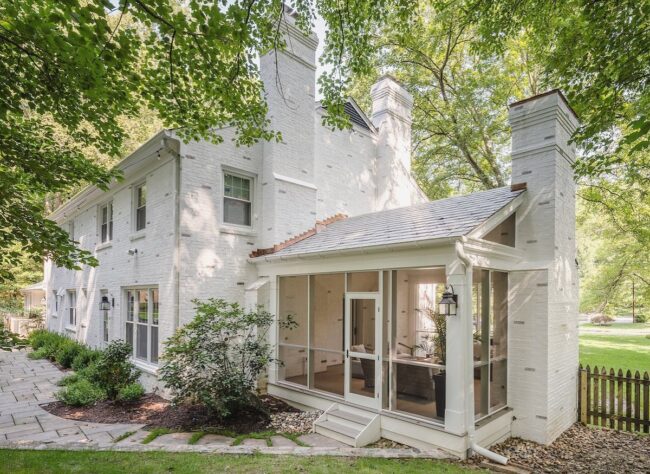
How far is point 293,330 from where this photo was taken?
10539mm

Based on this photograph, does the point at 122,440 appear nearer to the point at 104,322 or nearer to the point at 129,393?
the point at 129,393

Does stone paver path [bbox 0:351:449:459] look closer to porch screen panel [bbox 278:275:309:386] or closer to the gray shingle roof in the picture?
porch screen panel [bbox 278:275:309:386]

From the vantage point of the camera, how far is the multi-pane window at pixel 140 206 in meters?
10.9

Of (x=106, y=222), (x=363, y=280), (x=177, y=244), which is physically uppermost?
(x=106, y=222)

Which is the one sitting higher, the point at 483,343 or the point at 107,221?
the point at 107,221

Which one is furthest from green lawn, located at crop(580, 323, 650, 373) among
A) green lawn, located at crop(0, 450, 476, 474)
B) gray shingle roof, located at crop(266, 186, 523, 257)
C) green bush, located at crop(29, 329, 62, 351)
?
green bush, located at crop(29, 329, 62, 351)

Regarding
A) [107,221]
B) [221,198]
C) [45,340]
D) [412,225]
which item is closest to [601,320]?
[412,225]

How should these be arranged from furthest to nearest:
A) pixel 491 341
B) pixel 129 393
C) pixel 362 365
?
pixel 129 393 → pixel 362 365 → pixel 491 341

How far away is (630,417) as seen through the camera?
7.94 metres

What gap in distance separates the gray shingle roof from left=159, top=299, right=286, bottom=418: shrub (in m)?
2.19

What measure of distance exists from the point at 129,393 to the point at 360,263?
6.06m

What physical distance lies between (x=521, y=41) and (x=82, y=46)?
15778mm

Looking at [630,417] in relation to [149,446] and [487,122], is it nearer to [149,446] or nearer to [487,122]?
[149,446]

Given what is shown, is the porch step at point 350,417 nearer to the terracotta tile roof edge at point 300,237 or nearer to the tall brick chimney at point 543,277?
the tall brick chimney at point 543,277
